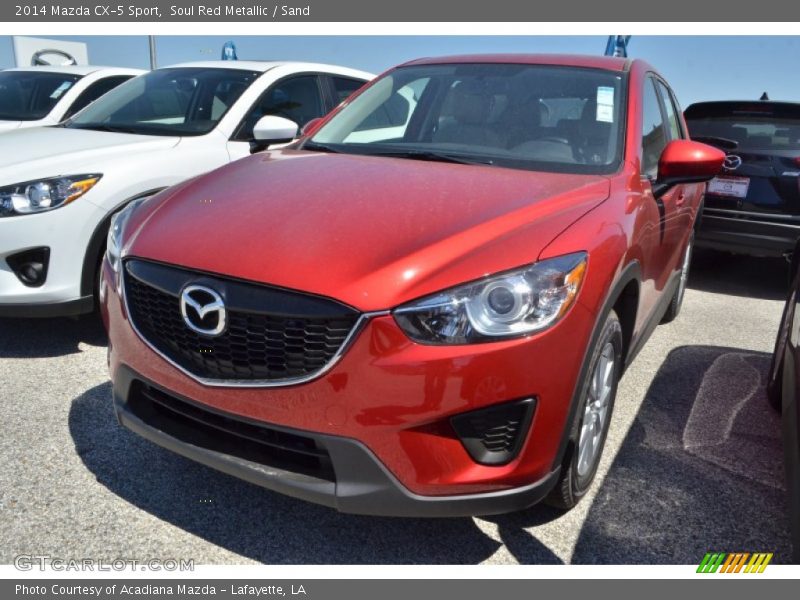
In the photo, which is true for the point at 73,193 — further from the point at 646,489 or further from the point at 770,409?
the point at 770,409

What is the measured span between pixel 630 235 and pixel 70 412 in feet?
8.14

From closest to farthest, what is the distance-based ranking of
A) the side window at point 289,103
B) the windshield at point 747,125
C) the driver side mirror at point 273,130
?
the driver side mirror at point 273,130, the side window at point 289,103, the windshield at point 747,125

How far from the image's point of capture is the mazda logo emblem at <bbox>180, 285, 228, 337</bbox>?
195cm

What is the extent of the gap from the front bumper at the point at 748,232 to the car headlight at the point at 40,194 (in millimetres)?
4452

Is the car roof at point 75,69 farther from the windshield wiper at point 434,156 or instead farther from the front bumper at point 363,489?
the front bumper at point 363,489

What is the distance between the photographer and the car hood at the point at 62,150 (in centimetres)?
345

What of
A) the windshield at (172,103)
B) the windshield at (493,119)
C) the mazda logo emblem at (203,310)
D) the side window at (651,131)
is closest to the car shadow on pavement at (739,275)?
the side window at (651,131)

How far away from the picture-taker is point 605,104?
2.97 metres

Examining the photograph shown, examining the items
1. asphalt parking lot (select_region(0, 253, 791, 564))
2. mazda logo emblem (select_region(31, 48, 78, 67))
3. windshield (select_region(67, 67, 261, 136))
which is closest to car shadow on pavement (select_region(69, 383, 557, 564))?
asphalt parking lot (select_region(0, 253, 791, 564))

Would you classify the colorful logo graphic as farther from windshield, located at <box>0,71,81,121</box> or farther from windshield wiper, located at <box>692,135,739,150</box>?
windshield, located at <box>0,71,81,121</box>

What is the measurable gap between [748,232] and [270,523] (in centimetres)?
462

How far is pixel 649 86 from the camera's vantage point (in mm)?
3393
